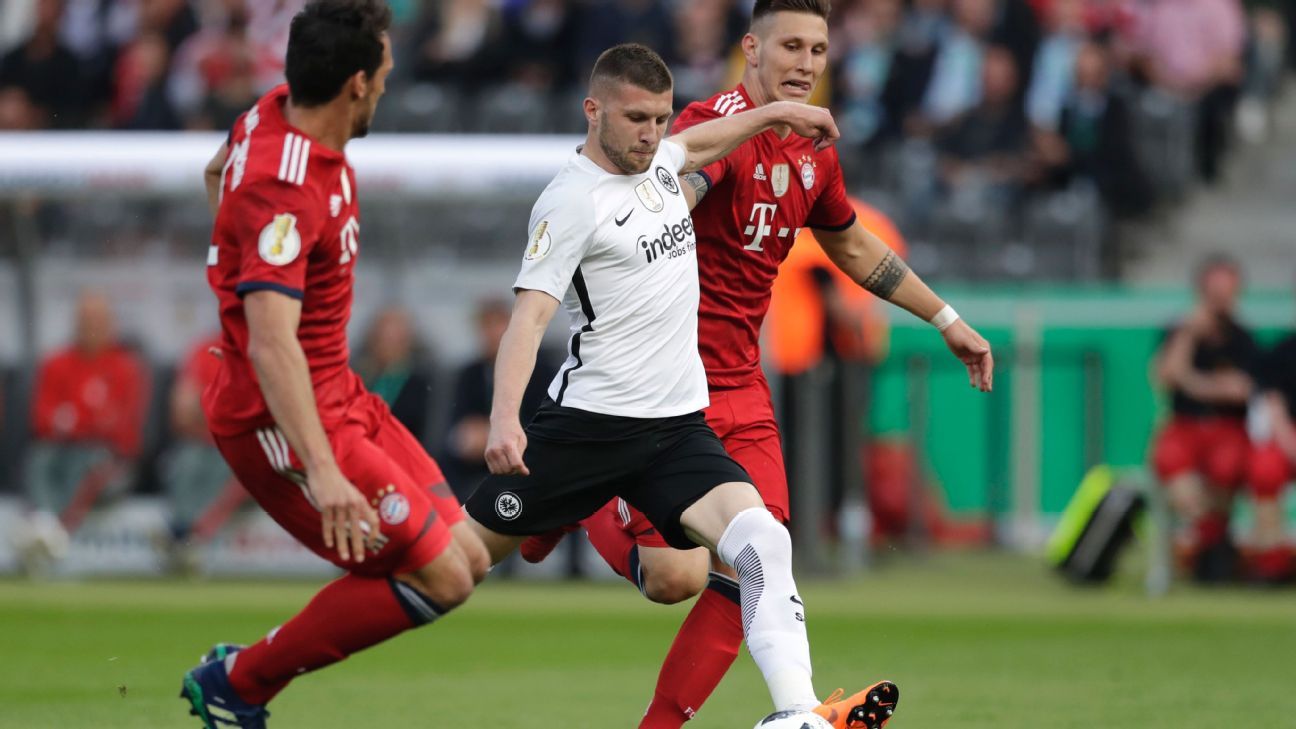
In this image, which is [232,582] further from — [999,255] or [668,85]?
[668,85]

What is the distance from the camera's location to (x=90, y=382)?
50.3 feet

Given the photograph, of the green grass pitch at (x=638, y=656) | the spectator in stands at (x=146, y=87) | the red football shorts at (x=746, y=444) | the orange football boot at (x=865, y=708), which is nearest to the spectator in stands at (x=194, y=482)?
the green grass pitch at (x=638, y=656)

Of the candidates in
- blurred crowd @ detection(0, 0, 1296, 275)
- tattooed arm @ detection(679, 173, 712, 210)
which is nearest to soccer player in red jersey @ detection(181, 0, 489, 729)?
tattooed arm @ detection(679, 173, 712, 210)

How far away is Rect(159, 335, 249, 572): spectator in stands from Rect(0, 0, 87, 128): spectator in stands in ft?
13.7

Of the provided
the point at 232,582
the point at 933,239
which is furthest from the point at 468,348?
the point at 933,239

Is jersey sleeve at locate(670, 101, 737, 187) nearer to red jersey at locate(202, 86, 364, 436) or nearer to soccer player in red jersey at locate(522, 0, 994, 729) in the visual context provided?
soccer player in red jersey at locate(522, 0, 994, 729)

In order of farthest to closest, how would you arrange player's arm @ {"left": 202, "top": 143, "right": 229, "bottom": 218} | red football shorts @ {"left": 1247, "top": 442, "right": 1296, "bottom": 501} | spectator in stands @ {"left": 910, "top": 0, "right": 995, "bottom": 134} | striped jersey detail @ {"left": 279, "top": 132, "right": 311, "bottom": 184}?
spectator in stands @ {"left": 910, "top": 0, "right": 995, "bottom": 134}, red football shorts @ {"left": 1247, "top": 442, "right": 1296, "bottom": 501}, player's arm @ {"left": 202, "top": 143, "right": 229, "bottom": 218}, striped jersey detail @ {"left": 279, "top": 132, "right": 311, "bottom": 184}

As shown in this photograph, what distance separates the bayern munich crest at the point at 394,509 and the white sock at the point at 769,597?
3.27ft

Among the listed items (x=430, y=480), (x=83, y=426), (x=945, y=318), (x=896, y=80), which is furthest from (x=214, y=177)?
(x=896, y=80)

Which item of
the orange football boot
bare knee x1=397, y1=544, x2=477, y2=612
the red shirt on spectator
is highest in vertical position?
bare knee x1=397, y1=544, x2=477, y2=612

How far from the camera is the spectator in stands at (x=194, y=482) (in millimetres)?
15266

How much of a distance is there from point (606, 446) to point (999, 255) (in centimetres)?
1187

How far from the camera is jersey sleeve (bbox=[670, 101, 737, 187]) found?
22.5 ft

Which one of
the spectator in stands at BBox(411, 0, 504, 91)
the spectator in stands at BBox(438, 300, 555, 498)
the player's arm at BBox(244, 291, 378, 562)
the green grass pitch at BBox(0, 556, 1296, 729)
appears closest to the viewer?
the player's arm at BBox(244, 291, 378, 562)
